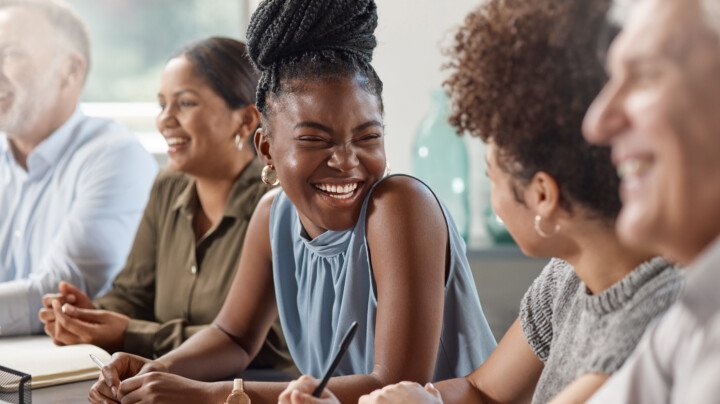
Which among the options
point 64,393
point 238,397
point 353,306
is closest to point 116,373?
point 64,393

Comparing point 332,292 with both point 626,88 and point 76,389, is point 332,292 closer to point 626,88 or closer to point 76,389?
point 76,389

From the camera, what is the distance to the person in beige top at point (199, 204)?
1803mm

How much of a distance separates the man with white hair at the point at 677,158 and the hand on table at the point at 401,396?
355mm

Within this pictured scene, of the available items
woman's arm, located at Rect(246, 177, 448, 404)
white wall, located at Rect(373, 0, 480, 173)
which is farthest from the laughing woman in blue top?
white wall, located at Rect(373, 0, 480, 173)

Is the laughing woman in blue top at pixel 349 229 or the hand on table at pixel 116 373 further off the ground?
the laughing woman in blue top at pixel 349 229

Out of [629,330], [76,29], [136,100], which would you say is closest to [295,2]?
[629,330]

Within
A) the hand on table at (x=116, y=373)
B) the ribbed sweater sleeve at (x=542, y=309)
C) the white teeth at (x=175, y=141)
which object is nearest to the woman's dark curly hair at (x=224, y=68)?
the white teeth at (x=175, y=141)

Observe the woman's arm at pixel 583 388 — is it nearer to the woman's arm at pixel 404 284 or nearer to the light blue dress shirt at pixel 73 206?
the woman's arm at pixel 404 284

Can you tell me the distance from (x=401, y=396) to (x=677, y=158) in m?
0.47

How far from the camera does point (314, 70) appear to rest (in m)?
1.22

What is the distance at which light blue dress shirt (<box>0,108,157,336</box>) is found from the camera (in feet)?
6.82

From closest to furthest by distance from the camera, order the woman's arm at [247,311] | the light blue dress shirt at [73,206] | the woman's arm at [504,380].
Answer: the woman's arm at [504,380] → the woman's arm at [247,311] → the light blue dress shirt at [73,206]

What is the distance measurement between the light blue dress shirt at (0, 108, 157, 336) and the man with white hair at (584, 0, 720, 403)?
1.66 meters

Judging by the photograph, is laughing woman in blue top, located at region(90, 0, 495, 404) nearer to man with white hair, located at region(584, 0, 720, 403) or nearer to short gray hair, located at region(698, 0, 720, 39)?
man with white hair, located at region(584, 0, 720, 403)
